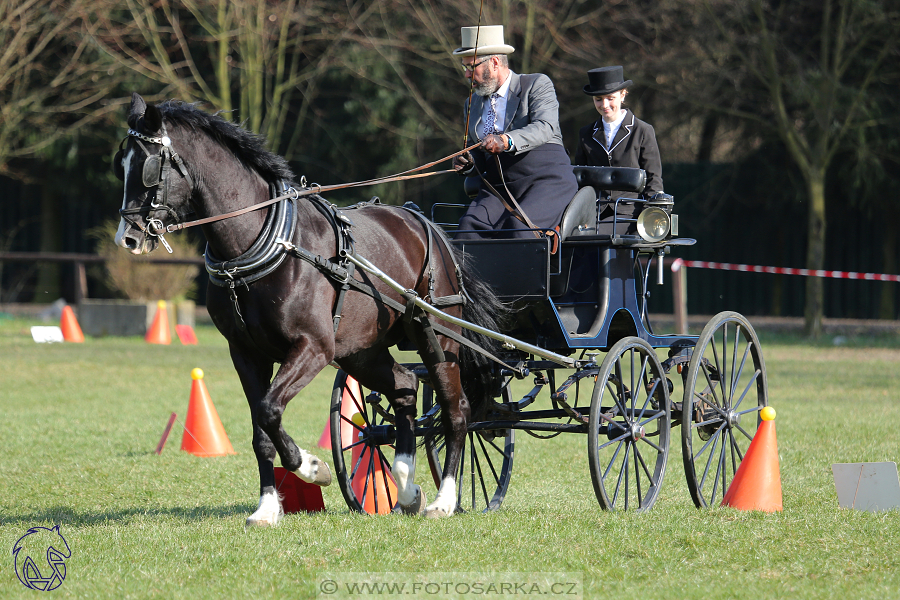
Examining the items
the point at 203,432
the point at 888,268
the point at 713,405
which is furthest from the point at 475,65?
the point at 888,268

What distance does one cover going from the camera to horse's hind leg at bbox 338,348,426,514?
18.0ft

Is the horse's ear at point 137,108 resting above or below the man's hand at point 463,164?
above

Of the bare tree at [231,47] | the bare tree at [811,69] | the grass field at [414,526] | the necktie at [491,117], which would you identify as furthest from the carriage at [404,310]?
the bare tree at [231,47]

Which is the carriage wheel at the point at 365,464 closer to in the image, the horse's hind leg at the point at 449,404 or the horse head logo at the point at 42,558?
the horse's hind leg at the point at 449,404


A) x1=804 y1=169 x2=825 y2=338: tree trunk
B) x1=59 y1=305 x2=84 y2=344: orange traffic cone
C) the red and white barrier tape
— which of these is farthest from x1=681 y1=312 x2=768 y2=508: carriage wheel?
x1=59 y1=305 x2=84 y2=344: orange traffic cone

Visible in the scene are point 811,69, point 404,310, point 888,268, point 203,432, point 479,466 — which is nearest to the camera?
point 404,310

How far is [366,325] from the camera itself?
5180 mm

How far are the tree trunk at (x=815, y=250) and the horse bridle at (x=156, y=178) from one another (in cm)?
1434

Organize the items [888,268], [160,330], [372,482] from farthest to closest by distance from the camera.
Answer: [888,268]
[160,330]
[372,482]

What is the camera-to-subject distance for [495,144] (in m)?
5.54

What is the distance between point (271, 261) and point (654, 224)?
2360 mm

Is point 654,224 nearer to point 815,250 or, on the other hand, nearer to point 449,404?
point 449,404

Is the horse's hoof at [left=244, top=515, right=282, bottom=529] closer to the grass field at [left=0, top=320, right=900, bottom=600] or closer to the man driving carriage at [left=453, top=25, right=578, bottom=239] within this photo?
the grass field at [left=0, top=320, right=900, bottom=600]

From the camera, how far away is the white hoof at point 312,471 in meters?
4.98
